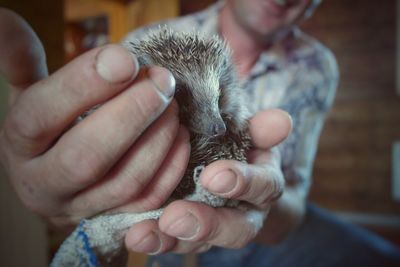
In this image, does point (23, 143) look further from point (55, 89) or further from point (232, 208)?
point (232, 208)

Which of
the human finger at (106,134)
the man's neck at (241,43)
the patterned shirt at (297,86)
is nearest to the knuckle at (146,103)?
the human finger at (106,134)

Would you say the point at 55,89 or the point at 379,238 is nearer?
the point at 55,89

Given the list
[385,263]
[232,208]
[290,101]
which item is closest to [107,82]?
[232,208]

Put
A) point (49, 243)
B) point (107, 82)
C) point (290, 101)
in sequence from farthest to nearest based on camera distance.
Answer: point (290, 101), point (49, 243), point (107, 82)

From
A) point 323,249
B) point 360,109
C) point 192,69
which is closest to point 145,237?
point 192,69

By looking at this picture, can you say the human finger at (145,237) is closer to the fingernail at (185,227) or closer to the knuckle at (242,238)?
the fingernail at (185,227)

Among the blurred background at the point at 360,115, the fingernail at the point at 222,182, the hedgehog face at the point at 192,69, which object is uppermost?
the hedgehog face at the point at 192,69

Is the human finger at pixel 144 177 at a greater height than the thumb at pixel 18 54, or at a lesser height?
lesser
